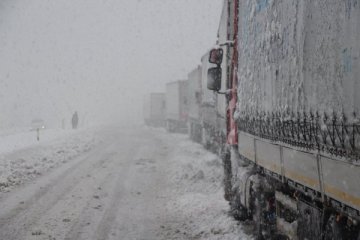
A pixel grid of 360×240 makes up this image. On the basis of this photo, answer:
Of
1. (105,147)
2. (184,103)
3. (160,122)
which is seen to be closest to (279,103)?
(105,147)

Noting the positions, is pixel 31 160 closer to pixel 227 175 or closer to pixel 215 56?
pixel 227 175

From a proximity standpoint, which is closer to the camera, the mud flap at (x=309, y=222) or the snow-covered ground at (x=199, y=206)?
the mud flap at (x=309, y=222)

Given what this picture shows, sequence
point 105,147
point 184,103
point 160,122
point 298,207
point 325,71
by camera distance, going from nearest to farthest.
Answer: point 325,71
point 298,207
point 105,147
point 184,103
point 160,122

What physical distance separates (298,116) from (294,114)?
0.39 ft

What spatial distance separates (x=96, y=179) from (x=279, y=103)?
866 cm

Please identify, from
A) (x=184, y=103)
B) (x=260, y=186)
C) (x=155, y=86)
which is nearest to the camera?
(x=260, y=186)

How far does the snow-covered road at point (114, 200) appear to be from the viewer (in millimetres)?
7969

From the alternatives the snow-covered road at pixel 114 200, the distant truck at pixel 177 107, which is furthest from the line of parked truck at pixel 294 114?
the distant truck at pixel 177 107

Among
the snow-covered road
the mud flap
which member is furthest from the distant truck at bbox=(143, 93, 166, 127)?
A: the mud flap

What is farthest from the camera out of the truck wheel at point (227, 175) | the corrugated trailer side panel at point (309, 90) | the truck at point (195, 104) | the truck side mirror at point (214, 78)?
the truck at point (195, 104)

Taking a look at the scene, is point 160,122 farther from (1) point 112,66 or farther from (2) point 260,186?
(1) point 112,66

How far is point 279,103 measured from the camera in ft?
18.2

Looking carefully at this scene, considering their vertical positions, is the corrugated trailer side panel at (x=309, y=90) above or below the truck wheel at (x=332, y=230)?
above

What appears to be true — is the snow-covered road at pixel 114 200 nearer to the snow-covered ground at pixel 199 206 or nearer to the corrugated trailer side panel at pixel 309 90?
the snow-covered ground at pixel 199 206
